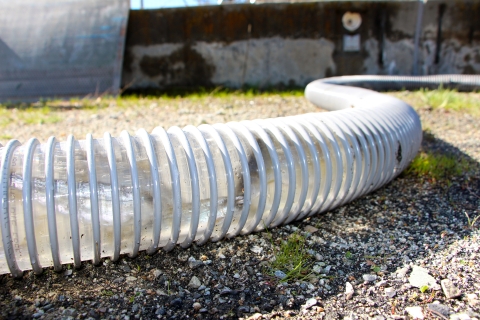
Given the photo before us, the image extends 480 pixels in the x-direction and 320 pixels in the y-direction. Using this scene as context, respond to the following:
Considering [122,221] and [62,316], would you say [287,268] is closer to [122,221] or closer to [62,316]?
[122,221]

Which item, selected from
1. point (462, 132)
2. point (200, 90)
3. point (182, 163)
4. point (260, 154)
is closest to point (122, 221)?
point (182, 163)

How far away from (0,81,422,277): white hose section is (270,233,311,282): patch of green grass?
5.3 inches

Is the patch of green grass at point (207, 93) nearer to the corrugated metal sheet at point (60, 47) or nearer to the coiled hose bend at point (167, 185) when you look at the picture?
the corrugated metal sheet at point (60, 47)

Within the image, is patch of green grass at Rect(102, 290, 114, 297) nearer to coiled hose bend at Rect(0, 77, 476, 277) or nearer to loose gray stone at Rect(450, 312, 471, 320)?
coiled hose bend at Rect(0, 77, 476, 277)

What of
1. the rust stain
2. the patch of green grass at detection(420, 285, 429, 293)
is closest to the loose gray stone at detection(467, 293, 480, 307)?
the patch of green grass at detection(420, 285, 429, 293)

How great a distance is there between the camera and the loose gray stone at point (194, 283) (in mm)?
1495

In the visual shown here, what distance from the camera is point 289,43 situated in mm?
5293

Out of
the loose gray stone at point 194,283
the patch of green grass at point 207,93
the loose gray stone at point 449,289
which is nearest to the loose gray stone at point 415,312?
the loose gray stone at point 449,289

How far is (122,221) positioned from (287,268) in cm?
62

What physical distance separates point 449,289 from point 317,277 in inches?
16.7

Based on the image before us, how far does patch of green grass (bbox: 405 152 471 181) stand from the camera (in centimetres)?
238

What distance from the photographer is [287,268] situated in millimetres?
1578

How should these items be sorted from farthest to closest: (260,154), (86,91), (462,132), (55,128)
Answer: (86,91) < (55,128) < (462,132) < (260,154)

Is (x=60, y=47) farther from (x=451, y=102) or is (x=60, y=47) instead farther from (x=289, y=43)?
(x=451, y=102)
